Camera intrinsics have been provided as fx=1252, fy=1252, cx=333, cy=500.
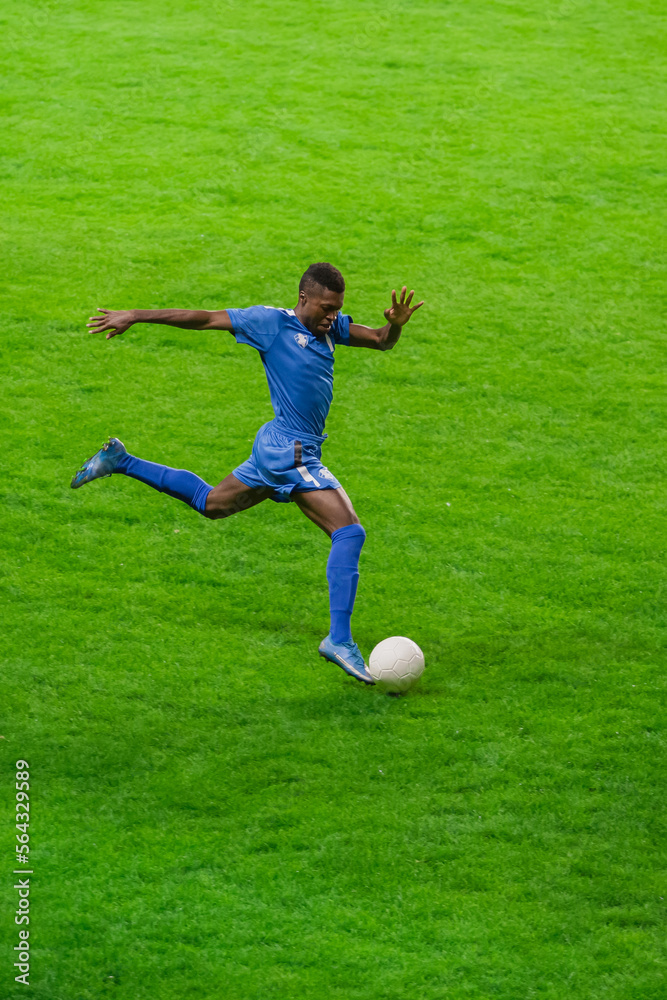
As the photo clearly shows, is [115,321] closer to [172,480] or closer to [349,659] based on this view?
[172,480]

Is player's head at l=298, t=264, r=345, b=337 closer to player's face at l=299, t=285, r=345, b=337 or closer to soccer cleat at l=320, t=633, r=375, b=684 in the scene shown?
player's face at l=299, t=285, r=345, b=337

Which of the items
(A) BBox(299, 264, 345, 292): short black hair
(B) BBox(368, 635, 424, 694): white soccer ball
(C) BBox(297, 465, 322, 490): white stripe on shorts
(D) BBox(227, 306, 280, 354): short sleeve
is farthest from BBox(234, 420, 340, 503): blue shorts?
(B) BBox(368, 635, 424, 694): white soccer ball

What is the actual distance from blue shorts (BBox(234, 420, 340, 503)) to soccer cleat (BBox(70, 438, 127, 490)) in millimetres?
849

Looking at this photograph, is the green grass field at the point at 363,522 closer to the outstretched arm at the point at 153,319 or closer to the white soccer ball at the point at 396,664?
the white soccer ball at the point at 396,664

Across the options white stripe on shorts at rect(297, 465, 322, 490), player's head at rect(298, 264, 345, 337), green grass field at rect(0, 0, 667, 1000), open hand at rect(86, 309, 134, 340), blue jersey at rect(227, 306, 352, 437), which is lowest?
green grass field at rect(0, 0, 667, 1000)

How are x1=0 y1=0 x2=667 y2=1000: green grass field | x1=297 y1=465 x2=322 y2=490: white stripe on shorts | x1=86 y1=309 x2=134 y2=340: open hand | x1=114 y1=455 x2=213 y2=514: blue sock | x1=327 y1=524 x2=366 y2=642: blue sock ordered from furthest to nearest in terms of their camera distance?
x1=114 y1=455 x2=213 y2=514: blue sock → x1=297 y1=465 x2=322 y2=490: white stripe on shorts → x1=327 y1=524 x2=366 y2=642: blue sock → x1=86 y1=309 x2=134 y2=340: open hand → x1=0 y1=0 x2=667 y2=1000: green grass field

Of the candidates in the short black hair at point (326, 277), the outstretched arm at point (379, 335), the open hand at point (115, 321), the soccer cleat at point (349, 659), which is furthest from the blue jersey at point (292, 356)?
the soccer cleat at point (349, 659)

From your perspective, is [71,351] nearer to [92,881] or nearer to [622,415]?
[622,415]

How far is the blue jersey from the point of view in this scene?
7160 millimetres

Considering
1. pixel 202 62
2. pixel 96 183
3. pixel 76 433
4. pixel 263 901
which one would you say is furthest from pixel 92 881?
pixel 202 62

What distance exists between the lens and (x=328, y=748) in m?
6.57

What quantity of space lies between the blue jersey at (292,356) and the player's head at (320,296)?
89mm

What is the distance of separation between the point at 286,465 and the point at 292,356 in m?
0.64

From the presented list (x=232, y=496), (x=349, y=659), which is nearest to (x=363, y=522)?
(x=232, y=496)
